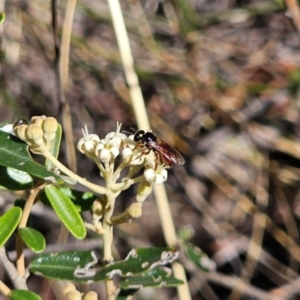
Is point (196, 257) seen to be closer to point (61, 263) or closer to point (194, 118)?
point (61, 263)

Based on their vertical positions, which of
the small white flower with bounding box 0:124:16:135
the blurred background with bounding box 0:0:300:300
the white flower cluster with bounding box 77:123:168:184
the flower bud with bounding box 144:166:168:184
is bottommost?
the blurred background with bounding box 0:0:300:300

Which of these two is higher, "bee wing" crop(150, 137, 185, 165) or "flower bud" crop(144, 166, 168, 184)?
"flower bud" crop(144, 166, 168, 184)

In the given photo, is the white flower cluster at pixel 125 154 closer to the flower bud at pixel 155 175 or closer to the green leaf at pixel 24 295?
the flower bud at pixel 155 175

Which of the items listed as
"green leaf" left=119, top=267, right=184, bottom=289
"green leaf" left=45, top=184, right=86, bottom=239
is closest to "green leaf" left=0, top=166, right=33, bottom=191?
"green leaf" left=45, top=184, right=86, bottom=239

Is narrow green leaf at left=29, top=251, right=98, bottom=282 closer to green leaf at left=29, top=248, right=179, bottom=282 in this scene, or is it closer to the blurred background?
green leaf at left=29, top=248, right=179, bottom=282

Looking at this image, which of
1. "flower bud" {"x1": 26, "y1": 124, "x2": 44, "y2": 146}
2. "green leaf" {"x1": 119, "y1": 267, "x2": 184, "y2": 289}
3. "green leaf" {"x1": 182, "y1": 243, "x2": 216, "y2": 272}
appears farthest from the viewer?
"green leaf" {"x1": 182, "y1": 243, "x2": 216, "y2": 272}

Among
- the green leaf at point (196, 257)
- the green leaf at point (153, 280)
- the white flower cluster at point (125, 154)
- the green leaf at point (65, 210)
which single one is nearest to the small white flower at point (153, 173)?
the white flower cluster at point (125, 154)

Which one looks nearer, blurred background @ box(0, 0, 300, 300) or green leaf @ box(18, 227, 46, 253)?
green leaf @ box(18, 227, 46, 253)
